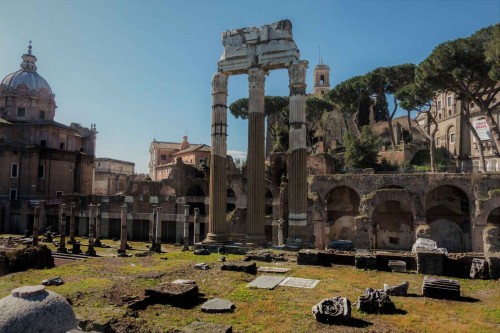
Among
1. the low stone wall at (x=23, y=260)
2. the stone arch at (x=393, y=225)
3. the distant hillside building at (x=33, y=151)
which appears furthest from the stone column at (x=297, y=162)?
the distant hillside building at (x=33, y=151)

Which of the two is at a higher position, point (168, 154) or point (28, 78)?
point (28, 78)

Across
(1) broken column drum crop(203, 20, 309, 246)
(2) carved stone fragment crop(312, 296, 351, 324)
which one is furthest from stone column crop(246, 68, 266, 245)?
(2) carved stone fragment crop(312, 296, 351, 324)

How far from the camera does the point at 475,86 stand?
83.3 ft

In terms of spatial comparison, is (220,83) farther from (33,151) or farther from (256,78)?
(33,151)

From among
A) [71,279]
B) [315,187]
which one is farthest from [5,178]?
[71,279]

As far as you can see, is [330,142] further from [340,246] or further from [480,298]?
[480,298]

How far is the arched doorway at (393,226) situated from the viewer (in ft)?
84.7

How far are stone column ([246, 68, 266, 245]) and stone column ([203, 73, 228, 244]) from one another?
1225mm

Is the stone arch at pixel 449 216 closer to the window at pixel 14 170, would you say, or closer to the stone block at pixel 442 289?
the stone block at pixel 442 289

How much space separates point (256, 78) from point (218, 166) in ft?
12.9

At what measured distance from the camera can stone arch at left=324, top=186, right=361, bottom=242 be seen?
27.1 m

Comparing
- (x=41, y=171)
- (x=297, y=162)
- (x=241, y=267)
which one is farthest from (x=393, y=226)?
(x=41, y=171)

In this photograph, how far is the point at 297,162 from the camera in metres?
15.0

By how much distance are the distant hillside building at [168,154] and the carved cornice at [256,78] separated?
32.7 meters
